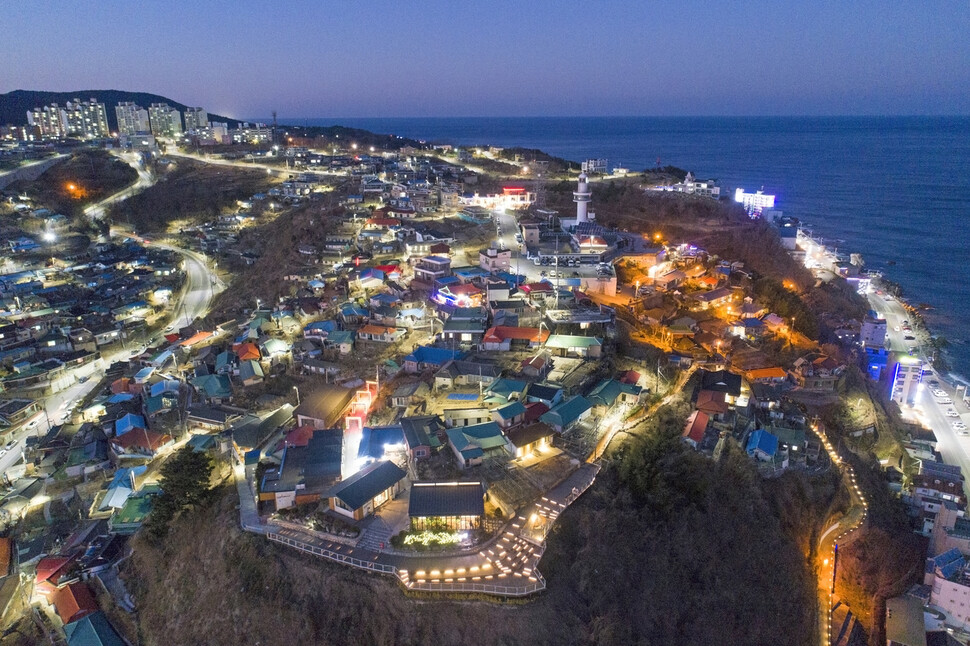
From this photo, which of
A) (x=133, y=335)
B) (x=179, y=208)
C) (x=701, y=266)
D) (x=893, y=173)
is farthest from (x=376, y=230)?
(x=893, y=173)

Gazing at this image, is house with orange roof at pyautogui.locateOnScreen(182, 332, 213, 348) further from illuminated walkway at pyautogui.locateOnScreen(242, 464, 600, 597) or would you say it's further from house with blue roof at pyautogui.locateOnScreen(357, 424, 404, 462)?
illuminated walkway at pyautogui.locateOnScreen(242, 464, 600, 597)

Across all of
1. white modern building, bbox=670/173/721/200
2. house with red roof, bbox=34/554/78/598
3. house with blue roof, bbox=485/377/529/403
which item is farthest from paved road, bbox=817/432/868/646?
white modern building, bbox=670/173/721/200

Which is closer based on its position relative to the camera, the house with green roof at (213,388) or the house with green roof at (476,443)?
the house with green roof at (476,443)

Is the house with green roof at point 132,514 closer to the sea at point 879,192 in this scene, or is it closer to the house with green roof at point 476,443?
the house with green roof at point 476,443

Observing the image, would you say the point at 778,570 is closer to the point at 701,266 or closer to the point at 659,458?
the point at 659,458

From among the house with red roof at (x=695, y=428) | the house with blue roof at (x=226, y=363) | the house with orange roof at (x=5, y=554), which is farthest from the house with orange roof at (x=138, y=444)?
the house with red roof at (x=695, y=428)

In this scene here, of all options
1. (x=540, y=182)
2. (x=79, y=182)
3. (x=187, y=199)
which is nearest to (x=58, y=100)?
(x=79, y=182)

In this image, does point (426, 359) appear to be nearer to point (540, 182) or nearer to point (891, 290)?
point (540, 182)
